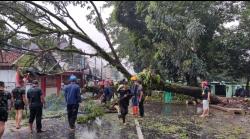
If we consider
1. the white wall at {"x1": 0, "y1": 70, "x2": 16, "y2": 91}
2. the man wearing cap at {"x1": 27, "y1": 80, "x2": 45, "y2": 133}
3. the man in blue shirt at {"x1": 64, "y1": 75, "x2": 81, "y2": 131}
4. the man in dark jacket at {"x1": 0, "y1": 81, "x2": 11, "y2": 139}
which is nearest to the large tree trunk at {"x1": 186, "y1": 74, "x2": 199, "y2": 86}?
the white wall at {"x1": 0, "y1": 70, "x2": 16, "y2": 91}

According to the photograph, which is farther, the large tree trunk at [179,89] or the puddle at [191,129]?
the large tree trunk at [179,89]

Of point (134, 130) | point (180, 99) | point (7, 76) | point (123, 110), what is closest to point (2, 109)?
point (134, 130)

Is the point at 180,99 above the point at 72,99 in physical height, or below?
below

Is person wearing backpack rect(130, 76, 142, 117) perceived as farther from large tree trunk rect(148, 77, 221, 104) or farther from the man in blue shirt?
large tree trunk rect(148, 77, 221, 104)

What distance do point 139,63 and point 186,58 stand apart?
11.8 m

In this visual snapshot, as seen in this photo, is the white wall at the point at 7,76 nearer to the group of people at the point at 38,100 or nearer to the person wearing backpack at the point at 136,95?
the person wearing backpack at the point at 136,95

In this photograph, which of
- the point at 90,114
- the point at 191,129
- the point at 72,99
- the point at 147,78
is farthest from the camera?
the point at 147,78

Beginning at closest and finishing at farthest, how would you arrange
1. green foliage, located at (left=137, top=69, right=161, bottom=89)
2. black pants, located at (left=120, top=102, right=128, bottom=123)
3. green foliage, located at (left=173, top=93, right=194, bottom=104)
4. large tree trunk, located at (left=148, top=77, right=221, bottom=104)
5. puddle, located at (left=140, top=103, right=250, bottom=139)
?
puddle, located at (left=140, top=103, right=250, bottom=139) < black pants, located at (left=120, top=102, right=128, bottom=123) < green foliage, located at (left=137, top=69, right=161, bottom=89) < large tree trunk, located at (left=148, top=77, right=221, bottom=104) < green foliage, located at (left=173, top=93, right=194, bottom=104)

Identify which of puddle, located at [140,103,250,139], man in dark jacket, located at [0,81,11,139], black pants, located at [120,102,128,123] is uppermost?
man in dark jacket, located at [0,81,11,139]

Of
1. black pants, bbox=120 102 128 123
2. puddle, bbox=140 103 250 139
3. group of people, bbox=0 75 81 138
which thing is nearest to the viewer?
puddle, bbox=140 103 250 139

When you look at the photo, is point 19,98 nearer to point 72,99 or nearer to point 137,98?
point 72,99

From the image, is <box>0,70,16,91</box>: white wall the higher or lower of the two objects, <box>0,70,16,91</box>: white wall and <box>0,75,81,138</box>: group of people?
the higher

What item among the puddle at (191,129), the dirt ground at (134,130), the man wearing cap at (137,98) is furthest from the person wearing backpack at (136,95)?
the puddle at (191,129)

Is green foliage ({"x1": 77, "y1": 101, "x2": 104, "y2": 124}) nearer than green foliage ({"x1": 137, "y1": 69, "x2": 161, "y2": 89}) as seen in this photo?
Yes
